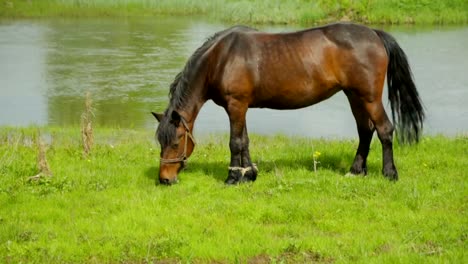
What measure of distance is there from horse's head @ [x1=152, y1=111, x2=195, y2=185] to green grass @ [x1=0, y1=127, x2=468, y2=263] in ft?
0.65

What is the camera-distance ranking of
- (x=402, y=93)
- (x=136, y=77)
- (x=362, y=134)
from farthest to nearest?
1. (x=136, y=77)
2. (x=362, y=134)
3. (x=402, y=93)

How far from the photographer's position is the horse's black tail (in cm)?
825

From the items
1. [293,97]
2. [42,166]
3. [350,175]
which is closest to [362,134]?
[350,175]

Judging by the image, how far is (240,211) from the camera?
700 cm

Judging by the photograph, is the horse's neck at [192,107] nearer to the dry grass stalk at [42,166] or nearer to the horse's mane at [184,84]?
the horse's mane at [184,84]

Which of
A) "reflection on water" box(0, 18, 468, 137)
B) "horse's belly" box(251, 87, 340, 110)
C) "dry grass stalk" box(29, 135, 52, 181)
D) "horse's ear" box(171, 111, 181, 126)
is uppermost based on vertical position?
"horse's belly" box(251, 87, 340, 110)

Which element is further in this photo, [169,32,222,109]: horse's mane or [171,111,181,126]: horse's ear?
[169,32,222,109]: horse's mane

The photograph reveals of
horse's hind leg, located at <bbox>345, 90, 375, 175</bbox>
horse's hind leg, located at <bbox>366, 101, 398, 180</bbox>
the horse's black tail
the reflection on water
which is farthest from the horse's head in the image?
the reflection on water

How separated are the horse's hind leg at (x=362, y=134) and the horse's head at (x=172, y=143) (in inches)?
85.1

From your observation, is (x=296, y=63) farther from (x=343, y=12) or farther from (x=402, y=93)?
(x=343, y=12)

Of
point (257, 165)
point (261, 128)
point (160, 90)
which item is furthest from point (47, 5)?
point (257, 165)

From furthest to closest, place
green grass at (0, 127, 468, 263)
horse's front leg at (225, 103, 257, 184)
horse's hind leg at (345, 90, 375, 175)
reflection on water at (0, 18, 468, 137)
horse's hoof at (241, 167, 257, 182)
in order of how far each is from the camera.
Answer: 1. reflection on water at (0, 18, 468, 137)
2. horse's hind leg at (345, 90, 375, 175)
3. horse's hoof at (241, 167, 257, 182)
4. horse's front leg at (225, 103, 257, 184)
5. green grass at (0, 127, 468, 263)

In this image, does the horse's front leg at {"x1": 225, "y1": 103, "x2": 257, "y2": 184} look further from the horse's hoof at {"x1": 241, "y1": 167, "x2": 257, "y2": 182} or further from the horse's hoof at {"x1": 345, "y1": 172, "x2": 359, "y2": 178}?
the horse's hoof at {"x1": 345, "y1": 172, "x2": 359, "y2": 178}

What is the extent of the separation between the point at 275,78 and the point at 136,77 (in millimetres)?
13003
